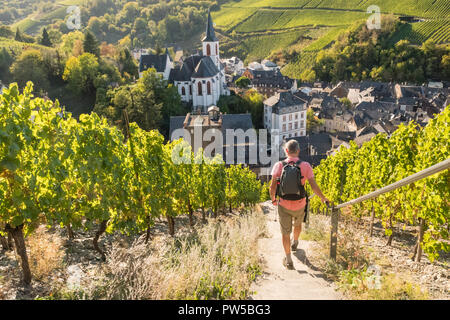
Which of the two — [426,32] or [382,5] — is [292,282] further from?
[382,5]

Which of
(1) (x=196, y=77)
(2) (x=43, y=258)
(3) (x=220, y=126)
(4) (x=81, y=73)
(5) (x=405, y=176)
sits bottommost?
(2) (x=43, y=258)

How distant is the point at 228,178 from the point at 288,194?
1465 cm

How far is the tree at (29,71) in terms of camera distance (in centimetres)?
4458

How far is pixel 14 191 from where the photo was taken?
5555 millimetres

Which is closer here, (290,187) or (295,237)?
(290,187)

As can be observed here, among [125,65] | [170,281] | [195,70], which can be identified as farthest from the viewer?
[125,65]

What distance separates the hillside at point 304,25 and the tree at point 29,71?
242 ft

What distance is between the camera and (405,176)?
9289 millimetres

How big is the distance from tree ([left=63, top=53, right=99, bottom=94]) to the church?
30.9 ft

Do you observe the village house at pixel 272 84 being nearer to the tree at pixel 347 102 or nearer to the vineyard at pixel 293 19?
the tree at pixel 347 102

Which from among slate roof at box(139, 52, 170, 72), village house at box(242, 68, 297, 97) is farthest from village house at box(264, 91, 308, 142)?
village house at box(242, 68, 297, 97)

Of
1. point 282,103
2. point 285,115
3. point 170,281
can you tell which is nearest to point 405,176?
point 170,281

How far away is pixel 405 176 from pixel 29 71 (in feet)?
160
